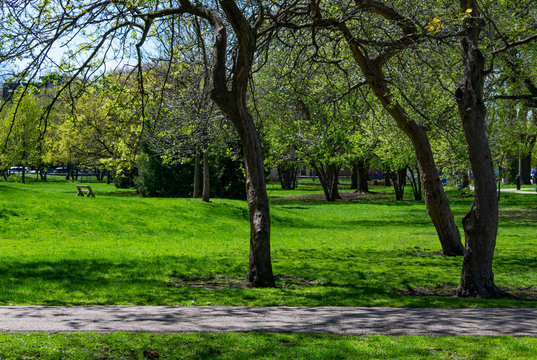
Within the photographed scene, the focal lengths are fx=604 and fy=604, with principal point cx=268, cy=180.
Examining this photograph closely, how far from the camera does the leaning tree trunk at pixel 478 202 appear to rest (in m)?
10.8

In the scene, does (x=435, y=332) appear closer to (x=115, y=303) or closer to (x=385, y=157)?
(x=115, y=303)

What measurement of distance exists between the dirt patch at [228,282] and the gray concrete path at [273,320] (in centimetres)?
239

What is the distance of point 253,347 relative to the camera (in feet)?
22.0

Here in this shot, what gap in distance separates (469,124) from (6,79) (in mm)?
8255

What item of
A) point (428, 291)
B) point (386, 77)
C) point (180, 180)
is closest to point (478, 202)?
point (428, 291)

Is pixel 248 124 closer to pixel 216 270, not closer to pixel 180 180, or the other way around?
pixel 216 270

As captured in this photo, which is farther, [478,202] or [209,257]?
[209,257]

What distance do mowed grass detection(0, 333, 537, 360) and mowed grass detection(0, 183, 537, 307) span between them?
286 cm

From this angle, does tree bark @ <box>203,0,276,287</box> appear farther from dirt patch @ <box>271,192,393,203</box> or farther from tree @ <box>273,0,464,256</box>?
dirt patch @ <box>271,192,393,203</box>

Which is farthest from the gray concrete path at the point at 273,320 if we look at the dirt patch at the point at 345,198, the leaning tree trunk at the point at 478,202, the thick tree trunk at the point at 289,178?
the thick tree trunk at the point at 289,178

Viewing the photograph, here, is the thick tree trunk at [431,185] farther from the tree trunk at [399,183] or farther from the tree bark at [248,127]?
the tree trunk at [399,183]

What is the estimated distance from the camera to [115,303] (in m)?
9.71

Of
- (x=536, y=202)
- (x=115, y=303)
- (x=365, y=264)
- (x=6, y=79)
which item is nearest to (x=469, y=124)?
(x=365, y=264)

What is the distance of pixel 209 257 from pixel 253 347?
9.12 metres
